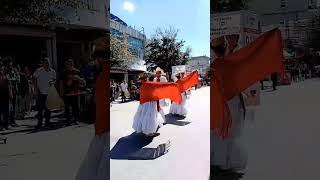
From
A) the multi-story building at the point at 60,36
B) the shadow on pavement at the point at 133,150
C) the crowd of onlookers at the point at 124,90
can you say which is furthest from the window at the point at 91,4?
the shadow on pavement at the point at 133,150

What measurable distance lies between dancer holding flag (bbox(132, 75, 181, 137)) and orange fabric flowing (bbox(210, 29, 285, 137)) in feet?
5.75

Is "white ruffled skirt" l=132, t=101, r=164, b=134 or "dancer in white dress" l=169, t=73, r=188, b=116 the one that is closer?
"dancer in white dress" l=169, t=73, r=188, b=116

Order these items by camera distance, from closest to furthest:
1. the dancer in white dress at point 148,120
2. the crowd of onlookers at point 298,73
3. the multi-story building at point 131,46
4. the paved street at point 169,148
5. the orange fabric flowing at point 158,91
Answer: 1. the crowd of onlookers at point 298,73
2. the multi-story building at point 131,46
3. the paved street at point 169,148
4. the orange fabric flowing at point 158,91
5. the dancer in white dress at point 148,120

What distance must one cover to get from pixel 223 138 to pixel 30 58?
1.63 meters

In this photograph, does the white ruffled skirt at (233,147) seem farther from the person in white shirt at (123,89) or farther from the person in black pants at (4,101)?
the person in black pants at (4,101)

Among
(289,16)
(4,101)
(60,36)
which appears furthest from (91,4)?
(289,16)

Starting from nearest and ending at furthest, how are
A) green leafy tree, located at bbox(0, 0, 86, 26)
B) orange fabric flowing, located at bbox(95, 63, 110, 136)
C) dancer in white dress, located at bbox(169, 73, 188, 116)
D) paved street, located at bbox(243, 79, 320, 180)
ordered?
green leafy tree, located at bbox(0, 0, 86, 26) < paved street, located at bbox(243, 79, 320, 180) < orange fabric flowing, located at bbox(95, 63, 110, 136) < dancer in white dress, located at bbox(169, 73, 188, 116)

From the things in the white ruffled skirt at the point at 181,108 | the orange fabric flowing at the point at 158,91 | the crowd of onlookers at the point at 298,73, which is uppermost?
the crowd of onlookers at the point at 298,73

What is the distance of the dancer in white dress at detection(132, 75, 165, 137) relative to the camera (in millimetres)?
6258

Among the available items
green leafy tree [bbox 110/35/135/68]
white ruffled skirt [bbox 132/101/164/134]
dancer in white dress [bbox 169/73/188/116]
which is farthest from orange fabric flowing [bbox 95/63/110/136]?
white ruffled skirt [bbox 132/101/164/134]

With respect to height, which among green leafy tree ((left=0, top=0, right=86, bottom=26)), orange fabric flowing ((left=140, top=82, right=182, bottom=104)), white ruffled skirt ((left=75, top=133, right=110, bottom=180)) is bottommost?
white ruffled skirt ((left=75, top=133, right=110, bottom=180))

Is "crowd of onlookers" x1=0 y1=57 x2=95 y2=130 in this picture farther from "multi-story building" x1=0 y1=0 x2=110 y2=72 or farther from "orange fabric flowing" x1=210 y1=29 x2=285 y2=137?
"orange fabric flowing" x1=210 y1=29 x2=285 y2=137

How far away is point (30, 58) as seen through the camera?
10.9 feet

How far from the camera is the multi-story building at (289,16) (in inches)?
135
